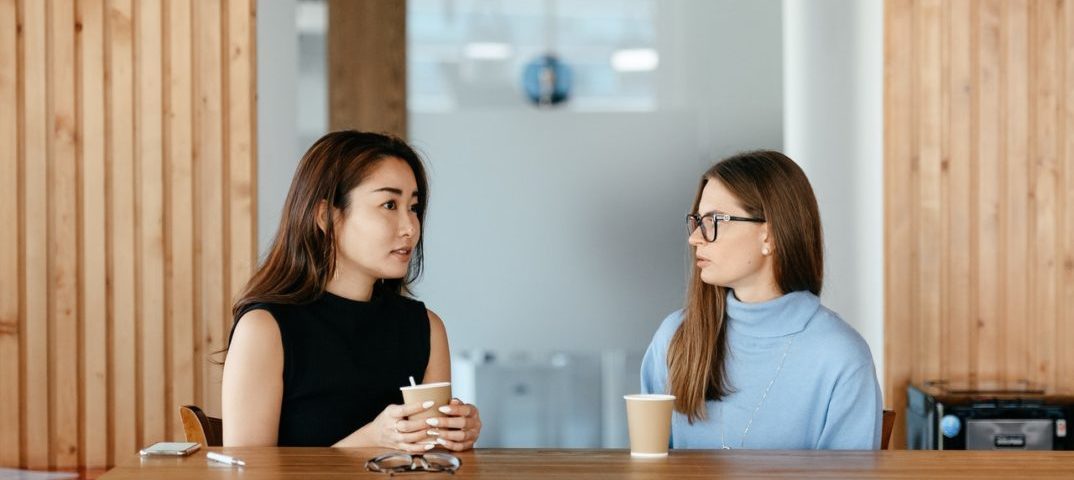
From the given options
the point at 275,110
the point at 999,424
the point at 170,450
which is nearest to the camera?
the point at 170,450

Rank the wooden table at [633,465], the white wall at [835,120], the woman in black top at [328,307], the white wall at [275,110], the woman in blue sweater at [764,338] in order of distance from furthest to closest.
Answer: the white wall at [835,120]
the white wall at [275,110]
the woman in blue sweater at [764,338]
the woman in black top at [328,307]
the wooden table at [633,465]

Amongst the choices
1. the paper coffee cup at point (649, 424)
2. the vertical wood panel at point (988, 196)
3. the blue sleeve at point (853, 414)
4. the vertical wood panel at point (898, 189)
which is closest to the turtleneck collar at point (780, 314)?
the blue sleeve at point (853, 414)

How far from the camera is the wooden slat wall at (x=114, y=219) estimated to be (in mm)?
4258

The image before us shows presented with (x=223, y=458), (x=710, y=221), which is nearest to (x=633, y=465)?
(x=223, y=458)

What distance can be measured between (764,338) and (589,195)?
7.12 feet

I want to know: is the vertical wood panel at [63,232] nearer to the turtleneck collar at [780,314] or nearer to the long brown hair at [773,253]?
the long brown hair at [773,253]

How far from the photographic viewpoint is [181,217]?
14.1 ft

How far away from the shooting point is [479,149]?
4.64 metres

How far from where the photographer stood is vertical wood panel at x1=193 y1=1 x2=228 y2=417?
430 centimetres

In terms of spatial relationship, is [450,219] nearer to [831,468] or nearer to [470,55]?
[470,55]

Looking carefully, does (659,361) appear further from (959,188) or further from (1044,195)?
(1044,195)

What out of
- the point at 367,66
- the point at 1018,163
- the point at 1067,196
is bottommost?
the point at 1067,196

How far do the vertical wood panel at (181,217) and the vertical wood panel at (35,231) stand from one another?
43 centimetres

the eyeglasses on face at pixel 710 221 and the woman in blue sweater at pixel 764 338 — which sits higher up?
the eyeglasses on face at pixel 710 221
